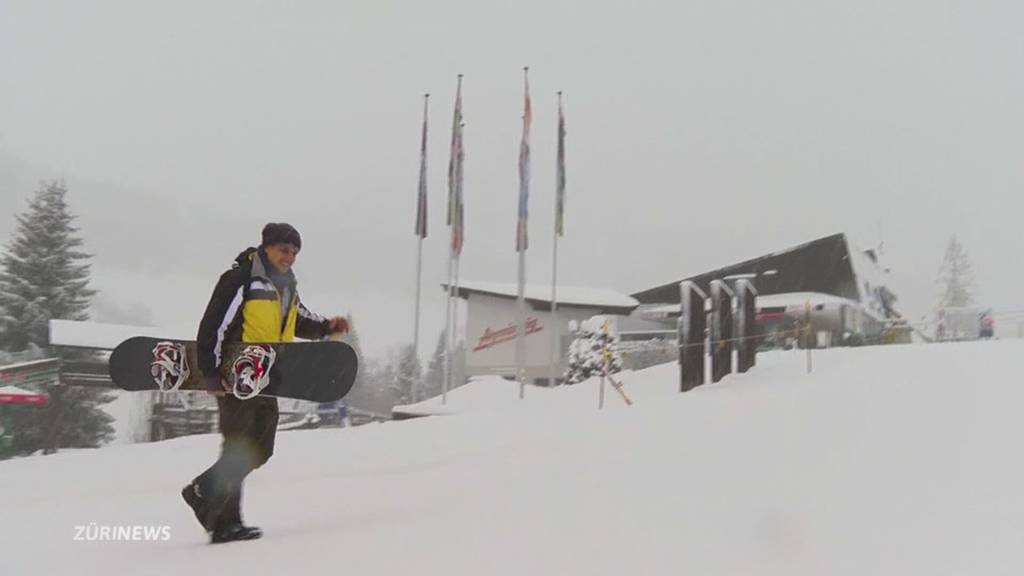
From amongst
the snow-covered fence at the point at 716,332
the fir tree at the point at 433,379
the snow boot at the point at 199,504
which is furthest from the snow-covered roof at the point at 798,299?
the snow boot at the point at 199,504

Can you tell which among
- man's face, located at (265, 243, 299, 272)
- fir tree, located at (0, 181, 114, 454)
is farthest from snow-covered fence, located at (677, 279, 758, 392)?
fir tree, located at (0, 181, 114, 454)

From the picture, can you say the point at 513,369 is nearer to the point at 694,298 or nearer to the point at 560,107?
the point at 560,107

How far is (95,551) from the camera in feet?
10.8

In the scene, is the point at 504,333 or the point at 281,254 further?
the point at 504,333

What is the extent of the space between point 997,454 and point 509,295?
22073mm

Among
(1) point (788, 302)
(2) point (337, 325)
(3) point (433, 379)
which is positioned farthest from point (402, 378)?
(2) point (337, 325)

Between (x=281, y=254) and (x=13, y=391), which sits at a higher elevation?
(x=281, y=254)

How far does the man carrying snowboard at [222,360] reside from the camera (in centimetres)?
322

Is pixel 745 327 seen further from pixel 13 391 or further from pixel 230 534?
pixel 13 391

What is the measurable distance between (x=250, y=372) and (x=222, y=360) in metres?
0.15

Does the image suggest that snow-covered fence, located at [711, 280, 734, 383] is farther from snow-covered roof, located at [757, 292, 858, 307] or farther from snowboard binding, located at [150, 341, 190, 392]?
snow-covered roof, located at [757, 292, 858, 307]

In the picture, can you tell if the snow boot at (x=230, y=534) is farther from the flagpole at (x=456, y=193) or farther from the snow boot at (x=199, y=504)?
the flagpole at (x=456, y=193)

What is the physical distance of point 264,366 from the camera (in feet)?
10.6

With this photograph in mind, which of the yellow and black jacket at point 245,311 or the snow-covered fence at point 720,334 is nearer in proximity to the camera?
the yellow and black jacket at point 245,311
